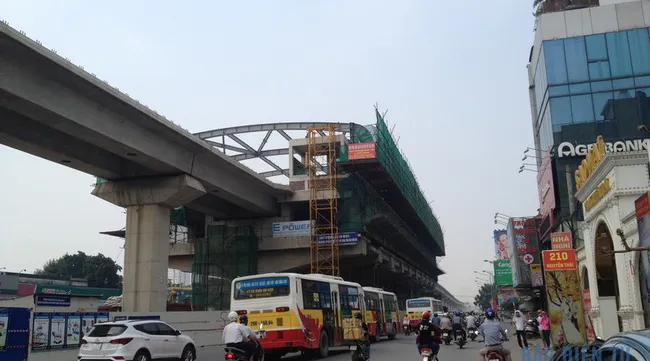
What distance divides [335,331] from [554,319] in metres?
7.99

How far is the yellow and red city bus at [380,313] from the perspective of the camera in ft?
96.6

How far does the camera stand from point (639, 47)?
118ft

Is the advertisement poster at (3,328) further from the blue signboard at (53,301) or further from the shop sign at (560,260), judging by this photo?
the shop sign at (560,260)

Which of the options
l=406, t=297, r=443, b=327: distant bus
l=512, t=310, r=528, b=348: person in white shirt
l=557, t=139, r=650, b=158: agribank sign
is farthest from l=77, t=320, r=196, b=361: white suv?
l=406, t=297, r=443, b=327: distant bus

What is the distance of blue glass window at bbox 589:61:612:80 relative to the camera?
3627cm

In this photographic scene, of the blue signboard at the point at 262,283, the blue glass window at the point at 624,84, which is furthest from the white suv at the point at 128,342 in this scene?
the blue glass window at the point at 624,84

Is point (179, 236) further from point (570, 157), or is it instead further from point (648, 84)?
point (648, 84)

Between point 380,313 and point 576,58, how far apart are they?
2056 cm

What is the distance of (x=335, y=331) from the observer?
21.9 metres

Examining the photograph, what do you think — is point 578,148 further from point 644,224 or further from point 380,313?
point 644,224

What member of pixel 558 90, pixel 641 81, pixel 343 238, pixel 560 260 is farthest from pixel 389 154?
pixel 560 260

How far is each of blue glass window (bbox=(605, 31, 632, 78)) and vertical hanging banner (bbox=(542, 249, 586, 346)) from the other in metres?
21.7

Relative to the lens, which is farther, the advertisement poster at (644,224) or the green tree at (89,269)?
the green tree at (89,269)

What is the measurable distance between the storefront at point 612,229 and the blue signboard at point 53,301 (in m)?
17.7
